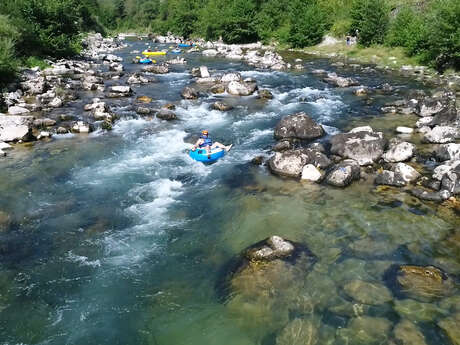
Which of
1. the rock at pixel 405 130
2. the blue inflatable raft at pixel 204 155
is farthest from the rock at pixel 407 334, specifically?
the rock at pixel 405 130

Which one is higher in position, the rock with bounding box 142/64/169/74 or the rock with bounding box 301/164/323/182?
the rock with bounding box 142/64/169/74

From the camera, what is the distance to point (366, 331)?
7.86 meters

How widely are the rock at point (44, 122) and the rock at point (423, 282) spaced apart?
63.9 ft

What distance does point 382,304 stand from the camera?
8.54m

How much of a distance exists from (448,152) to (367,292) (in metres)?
9.52

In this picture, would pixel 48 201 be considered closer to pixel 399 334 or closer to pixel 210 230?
pixel 210 230

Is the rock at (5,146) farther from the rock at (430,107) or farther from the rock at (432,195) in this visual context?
the rock at (430,107)

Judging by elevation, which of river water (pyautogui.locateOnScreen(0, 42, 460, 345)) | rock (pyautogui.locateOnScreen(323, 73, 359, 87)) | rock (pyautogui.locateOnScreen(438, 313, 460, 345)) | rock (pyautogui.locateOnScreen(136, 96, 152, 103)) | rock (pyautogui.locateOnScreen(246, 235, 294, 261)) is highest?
rock (pyautogui.locateOnScreen(323, 73, 359, 87))

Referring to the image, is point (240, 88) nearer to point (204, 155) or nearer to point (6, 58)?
point (204, 155)

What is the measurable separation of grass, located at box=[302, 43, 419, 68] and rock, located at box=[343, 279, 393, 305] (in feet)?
104

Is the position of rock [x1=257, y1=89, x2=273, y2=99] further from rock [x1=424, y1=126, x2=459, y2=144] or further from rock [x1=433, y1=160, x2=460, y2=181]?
rock [x1=433, y1=160, x2=460, y2=181]

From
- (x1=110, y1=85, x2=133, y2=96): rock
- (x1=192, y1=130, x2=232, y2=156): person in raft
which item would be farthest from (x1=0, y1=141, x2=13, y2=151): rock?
(x1=110, y1=85, x2=133, y2=96): rock

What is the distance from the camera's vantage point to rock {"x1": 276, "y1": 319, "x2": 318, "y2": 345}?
25.3 ft

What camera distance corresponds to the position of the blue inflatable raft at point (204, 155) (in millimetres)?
16719
